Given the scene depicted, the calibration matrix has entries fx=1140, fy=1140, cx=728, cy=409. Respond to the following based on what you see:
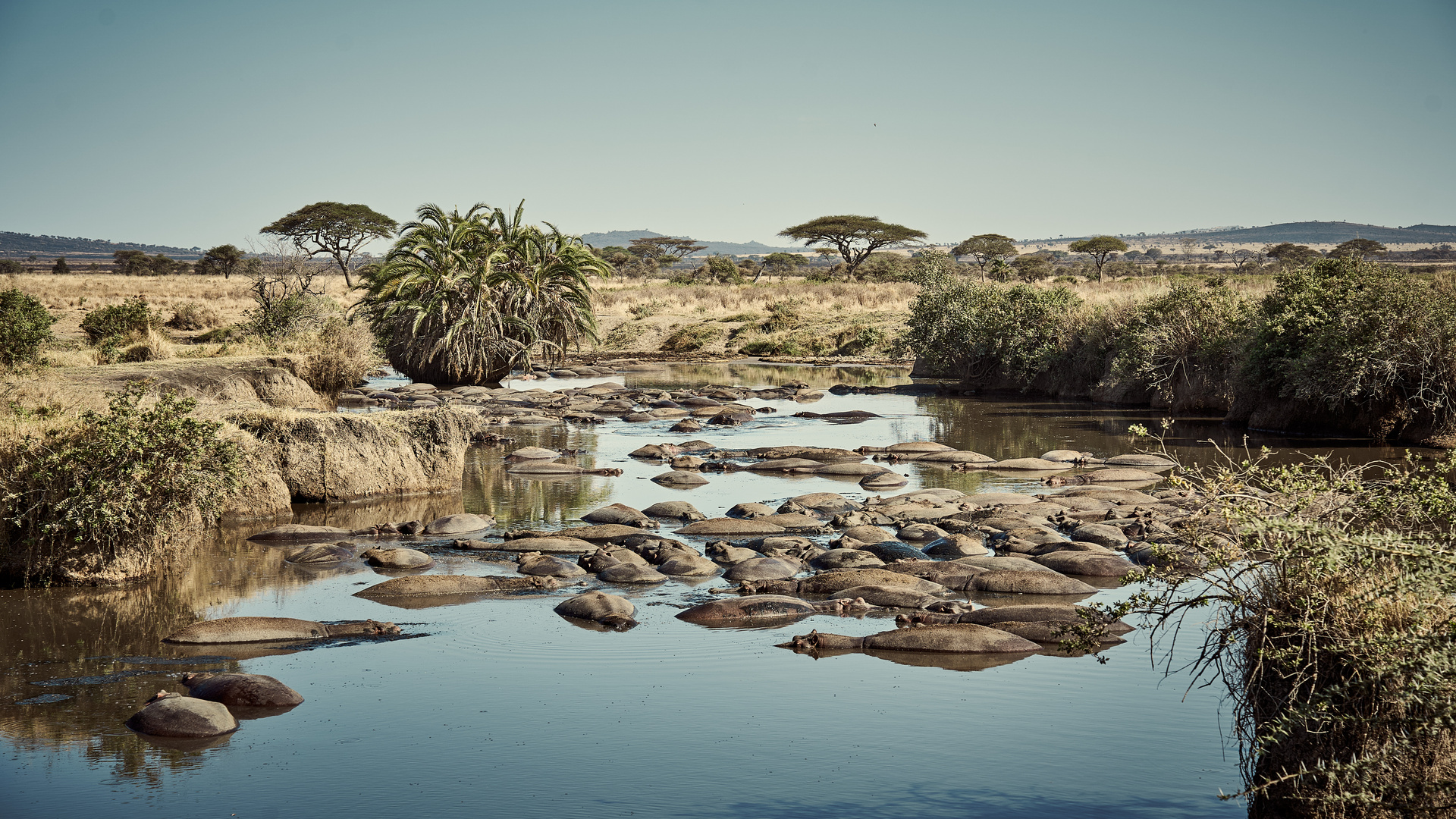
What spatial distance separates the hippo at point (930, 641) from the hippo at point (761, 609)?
76cm

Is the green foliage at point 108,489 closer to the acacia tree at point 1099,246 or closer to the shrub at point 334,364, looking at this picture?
the shrub at point 334,364

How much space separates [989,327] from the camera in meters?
33.1

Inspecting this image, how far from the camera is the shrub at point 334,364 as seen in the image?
2361 cm

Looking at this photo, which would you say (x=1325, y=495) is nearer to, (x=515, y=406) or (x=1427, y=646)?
(x=1427, y=646)

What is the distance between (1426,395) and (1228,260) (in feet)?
343

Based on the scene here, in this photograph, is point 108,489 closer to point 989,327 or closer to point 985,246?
point 989,327

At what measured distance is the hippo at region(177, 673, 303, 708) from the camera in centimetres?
784

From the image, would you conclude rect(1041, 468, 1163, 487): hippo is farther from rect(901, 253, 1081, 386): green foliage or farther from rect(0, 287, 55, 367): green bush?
rect(0, 287, 55, 367): green bush

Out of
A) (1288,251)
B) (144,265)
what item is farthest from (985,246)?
(144,265)

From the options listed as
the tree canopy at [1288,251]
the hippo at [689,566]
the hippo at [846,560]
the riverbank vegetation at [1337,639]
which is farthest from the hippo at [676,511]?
the tree canopy at [1288,251]

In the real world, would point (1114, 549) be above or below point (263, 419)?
below

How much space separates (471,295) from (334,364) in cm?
818

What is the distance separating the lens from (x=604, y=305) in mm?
56250

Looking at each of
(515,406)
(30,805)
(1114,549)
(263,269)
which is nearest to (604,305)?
(263,269)
